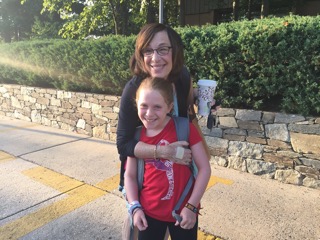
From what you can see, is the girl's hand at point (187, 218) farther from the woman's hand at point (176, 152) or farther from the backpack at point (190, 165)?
the woman's hand at point (176, 152)

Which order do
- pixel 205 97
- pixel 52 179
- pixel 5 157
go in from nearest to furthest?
pixel 205 97 → pixel 52 179 → pixel 5 157

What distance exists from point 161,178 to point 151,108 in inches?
14.7

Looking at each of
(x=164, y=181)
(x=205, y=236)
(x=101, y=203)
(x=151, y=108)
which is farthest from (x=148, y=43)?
(x=101, y=203)

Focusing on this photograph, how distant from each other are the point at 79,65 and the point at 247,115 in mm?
3900

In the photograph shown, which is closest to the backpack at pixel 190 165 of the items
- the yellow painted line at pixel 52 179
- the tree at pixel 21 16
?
the yellow painted line at pixel 52 179

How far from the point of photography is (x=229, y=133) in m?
4.11

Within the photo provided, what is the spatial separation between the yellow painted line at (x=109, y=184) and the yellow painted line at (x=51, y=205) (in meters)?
0.08

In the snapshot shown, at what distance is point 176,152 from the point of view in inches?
60.2

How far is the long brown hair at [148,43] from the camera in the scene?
1.64 metres

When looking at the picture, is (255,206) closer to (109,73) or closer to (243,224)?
(243,224)

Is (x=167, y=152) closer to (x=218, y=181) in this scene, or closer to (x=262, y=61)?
(x=218, y=181)

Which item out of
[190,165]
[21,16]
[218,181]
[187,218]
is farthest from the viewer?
[21,16]

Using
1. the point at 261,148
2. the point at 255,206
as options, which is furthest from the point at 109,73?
the point at 255,206

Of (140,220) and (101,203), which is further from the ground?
(140,220)
